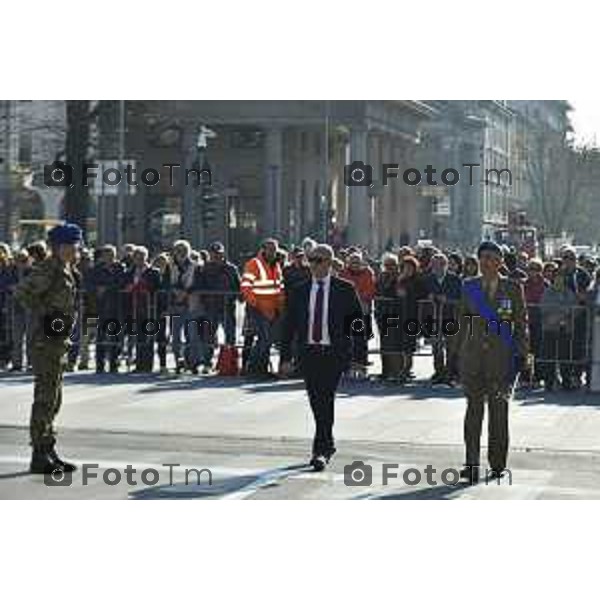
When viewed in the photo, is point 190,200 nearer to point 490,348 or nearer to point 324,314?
point 324,314

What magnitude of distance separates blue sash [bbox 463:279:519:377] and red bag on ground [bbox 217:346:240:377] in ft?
27.9

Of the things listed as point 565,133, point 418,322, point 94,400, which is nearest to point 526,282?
point 418,322

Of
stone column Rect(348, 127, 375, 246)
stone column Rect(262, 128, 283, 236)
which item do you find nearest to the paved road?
stone column Rect(348, 127, 375, 246)

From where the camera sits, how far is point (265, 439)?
529 inches

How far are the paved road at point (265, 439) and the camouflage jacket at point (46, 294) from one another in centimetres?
121

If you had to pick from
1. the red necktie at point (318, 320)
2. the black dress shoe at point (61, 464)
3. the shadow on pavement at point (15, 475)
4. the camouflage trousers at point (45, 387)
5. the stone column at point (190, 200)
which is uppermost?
the stone column at point (190, 200)

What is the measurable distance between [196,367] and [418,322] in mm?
3355

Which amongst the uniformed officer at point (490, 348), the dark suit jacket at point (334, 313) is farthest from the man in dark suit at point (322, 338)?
the uniformed officer at point (490, 348)

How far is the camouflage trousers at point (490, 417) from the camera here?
11.1 metres

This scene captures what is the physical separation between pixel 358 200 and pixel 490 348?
151ft

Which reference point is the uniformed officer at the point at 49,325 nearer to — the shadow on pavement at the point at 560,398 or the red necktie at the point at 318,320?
the red necktie at the point at 318,320

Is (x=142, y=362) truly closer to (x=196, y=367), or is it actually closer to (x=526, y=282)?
(x=196, y=367)

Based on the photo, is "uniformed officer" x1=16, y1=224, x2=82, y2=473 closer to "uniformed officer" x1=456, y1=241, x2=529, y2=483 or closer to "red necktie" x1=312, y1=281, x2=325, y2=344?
"red necktie" x1=312, y1=281, x2=325, y2=344
